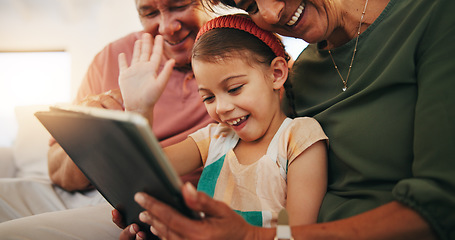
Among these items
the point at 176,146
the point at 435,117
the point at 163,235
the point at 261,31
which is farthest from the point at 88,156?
the point at 435,117

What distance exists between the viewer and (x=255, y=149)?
111 cm

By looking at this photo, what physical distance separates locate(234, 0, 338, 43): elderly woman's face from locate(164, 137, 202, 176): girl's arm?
1.58ft

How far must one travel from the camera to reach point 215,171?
1.15 m

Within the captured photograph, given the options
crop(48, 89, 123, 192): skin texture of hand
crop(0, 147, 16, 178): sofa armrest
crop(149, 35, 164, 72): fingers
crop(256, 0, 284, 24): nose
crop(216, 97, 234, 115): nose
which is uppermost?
crop(256, 0, 284, 24): nose

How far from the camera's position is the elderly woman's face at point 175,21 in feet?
5.16

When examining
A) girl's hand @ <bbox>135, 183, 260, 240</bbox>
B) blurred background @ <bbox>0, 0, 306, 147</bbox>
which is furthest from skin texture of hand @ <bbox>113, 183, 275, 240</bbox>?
blurred background @ <bbox>0, 0, 306, 147</bbox>

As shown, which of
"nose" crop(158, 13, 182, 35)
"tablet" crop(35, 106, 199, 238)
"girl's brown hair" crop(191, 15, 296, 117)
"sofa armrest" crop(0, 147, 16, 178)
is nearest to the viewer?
"tablet" crop(35, 106, 199, 238)

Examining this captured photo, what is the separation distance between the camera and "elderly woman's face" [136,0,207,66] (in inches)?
62.0

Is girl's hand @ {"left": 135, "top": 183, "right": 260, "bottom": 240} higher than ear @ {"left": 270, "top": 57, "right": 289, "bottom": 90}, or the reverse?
ear @ {"left": 270, "top": 57, "right": 289, "bottom": 90}

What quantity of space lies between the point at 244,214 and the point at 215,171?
206 mm

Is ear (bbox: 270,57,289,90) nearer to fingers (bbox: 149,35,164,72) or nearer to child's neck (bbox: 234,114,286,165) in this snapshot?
child's neck (bbox: 234,114,286,165)

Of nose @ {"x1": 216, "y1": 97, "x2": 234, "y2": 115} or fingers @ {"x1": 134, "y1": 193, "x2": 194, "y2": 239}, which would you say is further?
nose @ {"x1": 216, "y1": 97, "x2": 234, "y2": 115}

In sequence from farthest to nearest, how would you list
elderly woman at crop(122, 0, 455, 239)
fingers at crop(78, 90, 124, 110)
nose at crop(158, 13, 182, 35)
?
nose at crop(158, 13, 182, 35) < fingers at crop(78, 90, 124, 110) < elderly woman at crop(122, 0, 455, 239)

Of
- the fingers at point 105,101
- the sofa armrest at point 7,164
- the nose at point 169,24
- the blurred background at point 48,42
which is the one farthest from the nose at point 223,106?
the blurred background at point 48,42
